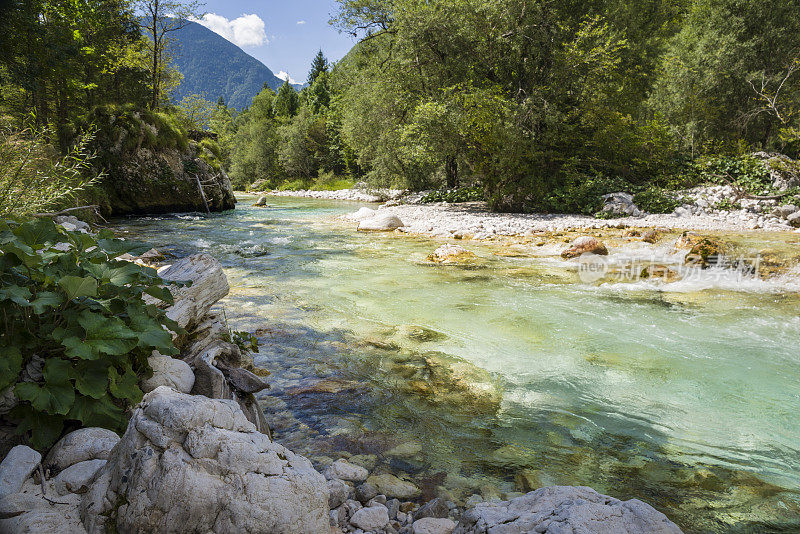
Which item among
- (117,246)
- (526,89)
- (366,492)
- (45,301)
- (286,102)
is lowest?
(366,492)

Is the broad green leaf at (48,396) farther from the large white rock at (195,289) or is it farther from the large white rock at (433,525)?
the large white rock at (433,525)

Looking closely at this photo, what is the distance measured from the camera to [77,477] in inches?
74.7

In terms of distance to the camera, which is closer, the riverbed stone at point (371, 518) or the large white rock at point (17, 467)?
the large white rock at point (17, 467)

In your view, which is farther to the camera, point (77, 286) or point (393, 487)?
point (393, 487)

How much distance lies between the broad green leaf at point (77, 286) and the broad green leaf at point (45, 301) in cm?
5

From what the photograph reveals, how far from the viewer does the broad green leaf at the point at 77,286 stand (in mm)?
2059

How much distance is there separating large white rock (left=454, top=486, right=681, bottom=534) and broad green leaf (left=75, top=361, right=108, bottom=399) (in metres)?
1.88

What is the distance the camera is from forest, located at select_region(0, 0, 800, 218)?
16.6m

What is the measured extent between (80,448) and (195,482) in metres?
0.78

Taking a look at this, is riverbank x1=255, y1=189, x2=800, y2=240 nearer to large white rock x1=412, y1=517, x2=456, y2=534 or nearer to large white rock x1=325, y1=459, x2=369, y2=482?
large white rock x1=325, y1=459, x2=369, y2=482

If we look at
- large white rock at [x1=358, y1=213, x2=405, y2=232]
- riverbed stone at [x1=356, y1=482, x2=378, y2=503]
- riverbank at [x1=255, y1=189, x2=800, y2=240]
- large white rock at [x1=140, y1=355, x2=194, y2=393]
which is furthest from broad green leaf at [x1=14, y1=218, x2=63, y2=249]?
large white rock at [x1=358, y1=213, x2=405, y2=232]

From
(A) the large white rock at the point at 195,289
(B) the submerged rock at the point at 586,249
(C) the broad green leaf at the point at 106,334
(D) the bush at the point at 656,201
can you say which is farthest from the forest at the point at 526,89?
(C) the broad green leaf at the point at 106,334

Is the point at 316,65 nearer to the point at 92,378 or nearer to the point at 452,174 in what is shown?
the point at 452,174

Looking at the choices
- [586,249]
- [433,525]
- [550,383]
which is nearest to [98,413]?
[433,525]
